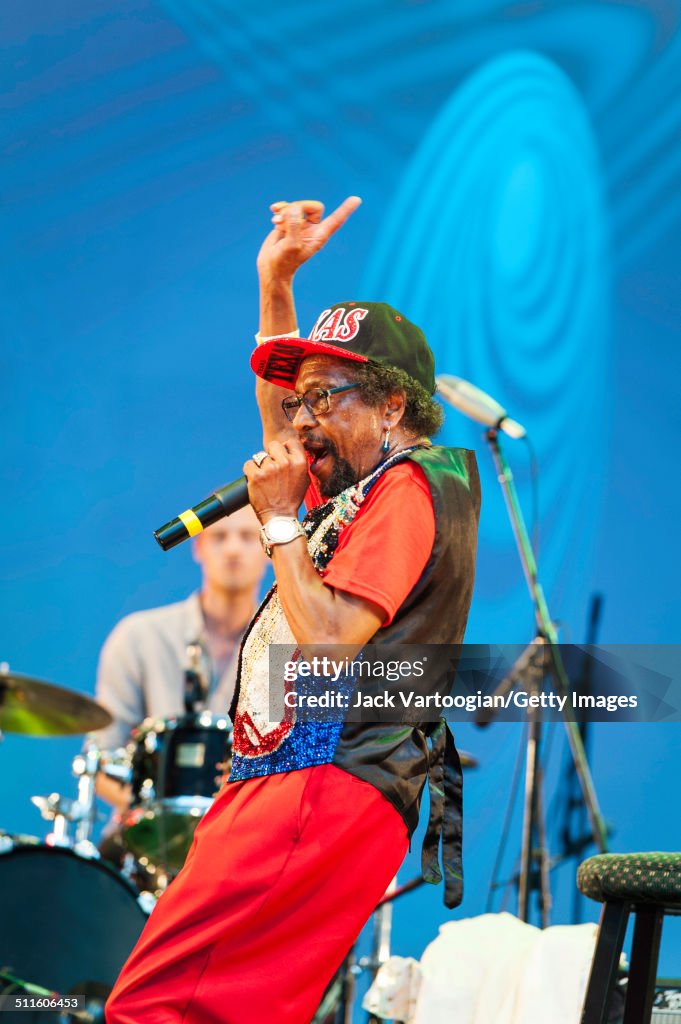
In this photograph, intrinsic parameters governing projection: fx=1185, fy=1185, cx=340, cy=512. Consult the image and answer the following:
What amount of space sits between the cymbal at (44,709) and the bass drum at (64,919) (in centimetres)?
47

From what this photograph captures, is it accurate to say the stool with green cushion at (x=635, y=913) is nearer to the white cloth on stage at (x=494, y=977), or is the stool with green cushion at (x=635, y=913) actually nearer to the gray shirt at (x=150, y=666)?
the white cloth on stage at (x=494, y=977)

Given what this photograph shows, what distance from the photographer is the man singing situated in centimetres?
163

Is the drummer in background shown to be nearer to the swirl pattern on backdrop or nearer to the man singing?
the swirl pattern on backdrop

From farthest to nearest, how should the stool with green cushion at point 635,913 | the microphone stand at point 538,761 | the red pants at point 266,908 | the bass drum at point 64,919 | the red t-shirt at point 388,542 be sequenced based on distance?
1. the microphone stand at point 538,761
2. the bass drum at point 64,919
3. the stool with green cushion at point 635,913
4. the red t-shirt at point 388,542
5. the red pants at point 266,908

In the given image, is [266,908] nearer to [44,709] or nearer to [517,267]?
[44,709]

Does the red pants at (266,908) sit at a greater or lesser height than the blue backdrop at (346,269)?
lesser

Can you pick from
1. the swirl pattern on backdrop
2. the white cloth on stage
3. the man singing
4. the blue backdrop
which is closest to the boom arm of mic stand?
the blue backdrop

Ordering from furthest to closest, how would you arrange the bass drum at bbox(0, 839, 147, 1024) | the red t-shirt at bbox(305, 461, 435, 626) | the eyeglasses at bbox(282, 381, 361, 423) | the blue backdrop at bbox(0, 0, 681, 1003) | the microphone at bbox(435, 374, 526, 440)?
the blue backdrop at bbox(0, 0, 681, 1003) → the microphone at bbox(435, 374, 526, 440) → the bass drum at bbox(0, 839, 147, 1024) → the eyeglasses at bbox(282, 381, 361, 423) → the red t-shirt at bbox(305, 461, 435, 626)

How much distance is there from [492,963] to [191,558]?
7.78ft

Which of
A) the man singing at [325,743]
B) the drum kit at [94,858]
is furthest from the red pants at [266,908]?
the drum kit at [94,858]

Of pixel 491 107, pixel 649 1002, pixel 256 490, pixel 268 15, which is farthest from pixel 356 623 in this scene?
pixel 268 15

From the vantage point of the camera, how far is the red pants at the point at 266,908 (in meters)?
1.60

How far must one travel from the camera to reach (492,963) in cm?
257

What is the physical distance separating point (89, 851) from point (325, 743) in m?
2.15
